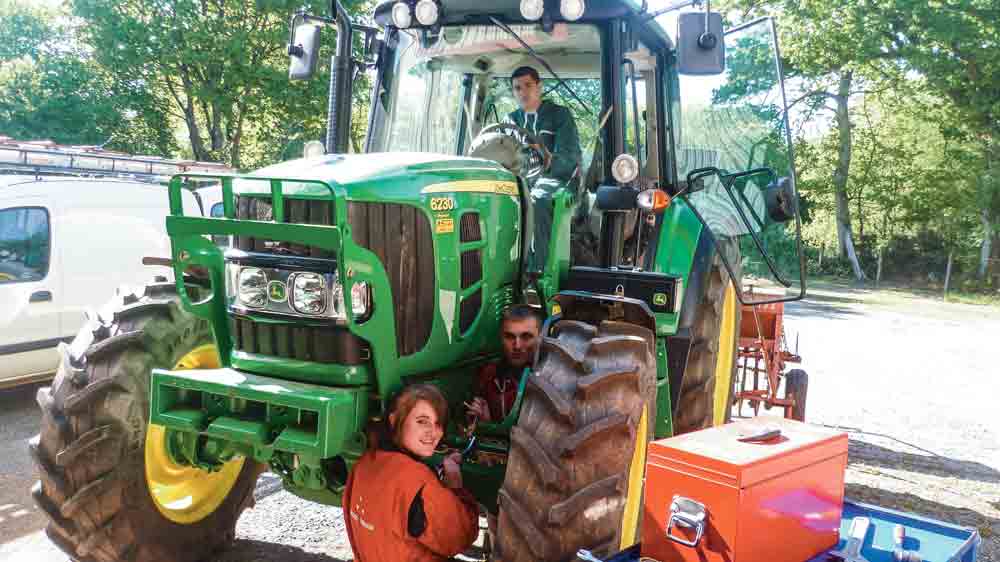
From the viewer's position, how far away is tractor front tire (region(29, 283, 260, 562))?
3533 mm

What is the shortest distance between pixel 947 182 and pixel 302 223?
30627mm

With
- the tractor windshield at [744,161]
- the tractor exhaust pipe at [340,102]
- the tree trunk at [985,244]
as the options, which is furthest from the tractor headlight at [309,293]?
the tree trunk at [985,244]

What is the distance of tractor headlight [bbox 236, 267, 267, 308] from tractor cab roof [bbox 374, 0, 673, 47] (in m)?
1.87

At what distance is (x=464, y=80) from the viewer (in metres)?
4.98

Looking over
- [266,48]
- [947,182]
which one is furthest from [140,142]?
[947,182]

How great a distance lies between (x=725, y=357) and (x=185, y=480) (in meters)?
3.56

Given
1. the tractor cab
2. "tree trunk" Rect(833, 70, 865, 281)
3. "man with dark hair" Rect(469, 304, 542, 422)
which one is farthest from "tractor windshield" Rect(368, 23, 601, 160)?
"tree trunk" Rect(833, 70, 865, 281)

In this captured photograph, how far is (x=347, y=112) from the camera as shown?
481cm

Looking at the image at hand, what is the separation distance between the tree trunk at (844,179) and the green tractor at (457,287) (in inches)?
1095

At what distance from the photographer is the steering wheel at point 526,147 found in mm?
A: 4188

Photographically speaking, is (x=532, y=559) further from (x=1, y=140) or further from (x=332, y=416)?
(x=1, y=140)

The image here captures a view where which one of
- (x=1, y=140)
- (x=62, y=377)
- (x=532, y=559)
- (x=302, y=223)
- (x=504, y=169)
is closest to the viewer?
(x=532, y=559)

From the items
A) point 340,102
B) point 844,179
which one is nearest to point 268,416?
point 340,102

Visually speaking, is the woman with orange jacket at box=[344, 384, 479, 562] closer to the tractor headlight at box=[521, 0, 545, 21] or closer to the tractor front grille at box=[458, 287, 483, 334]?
the tractor front grille at box=[458, 287, 483, 334]
